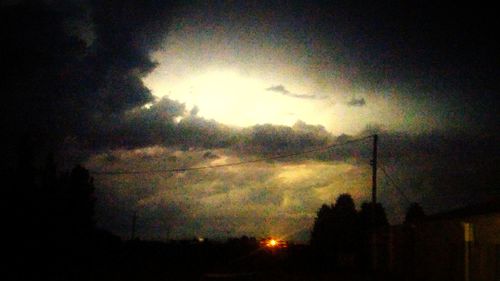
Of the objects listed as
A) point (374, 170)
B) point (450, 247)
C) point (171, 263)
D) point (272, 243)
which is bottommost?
point (171, 263)

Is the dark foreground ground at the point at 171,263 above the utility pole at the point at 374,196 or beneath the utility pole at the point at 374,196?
beneath

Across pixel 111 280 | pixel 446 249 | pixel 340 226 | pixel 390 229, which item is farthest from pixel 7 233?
pixel 340 226

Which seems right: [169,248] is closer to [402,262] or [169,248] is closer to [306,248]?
[306,248]

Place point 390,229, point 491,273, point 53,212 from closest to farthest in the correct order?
1. point 491,273
2. point 390,229
3. point 53,212

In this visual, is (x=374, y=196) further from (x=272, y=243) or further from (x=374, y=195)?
(x=272, y=243)

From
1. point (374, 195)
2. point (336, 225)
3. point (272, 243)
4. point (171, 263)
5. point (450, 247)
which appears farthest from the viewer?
point (336, 225)

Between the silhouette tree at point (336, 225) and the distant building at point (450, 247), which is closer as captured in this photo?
the distant building at point (450, 247)

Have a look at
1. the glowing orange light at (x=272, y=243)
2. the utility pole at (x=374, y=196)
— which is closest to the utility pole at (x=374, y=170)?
the utility pole at (x=374, y=196)

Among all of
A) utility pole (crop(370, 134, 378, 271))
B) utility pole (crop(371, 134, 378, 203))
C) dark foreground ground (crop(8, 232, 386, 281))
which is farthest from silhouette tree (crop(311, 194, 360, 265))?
utility pole (crop(371, 134, 378, 203))

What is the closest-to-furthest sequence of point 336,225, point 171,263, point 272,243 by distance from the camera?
1. point 171,263
2. point 272,243
3. point 336,225

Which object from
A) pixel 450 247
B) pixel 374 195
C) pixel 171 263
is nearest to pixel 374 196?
pixel 374 195

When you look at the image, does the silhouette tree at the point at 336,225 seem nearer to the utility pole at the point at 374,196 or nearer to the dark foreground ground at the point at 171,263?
the dark foreground ground at the point at 171,263

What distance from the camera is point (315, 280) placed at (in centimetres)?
3183

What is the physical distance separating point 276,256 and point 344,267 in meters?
9.03
